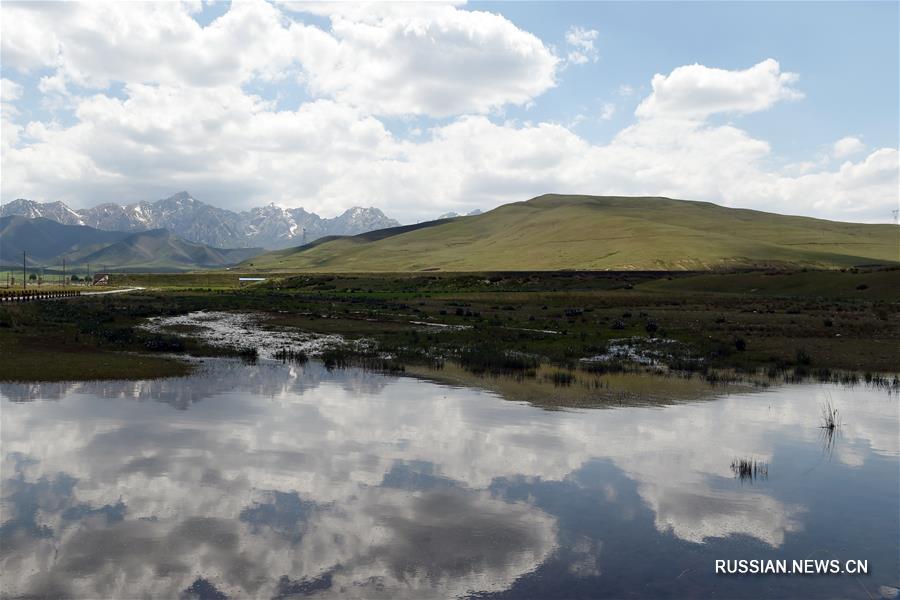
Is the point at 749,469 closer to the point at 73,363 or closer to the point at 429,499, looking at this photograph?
the point at 429,499

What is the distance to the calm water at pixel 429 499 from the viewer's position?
1083 cm

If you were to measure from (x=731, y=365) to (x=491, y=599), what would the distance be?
28.0 m

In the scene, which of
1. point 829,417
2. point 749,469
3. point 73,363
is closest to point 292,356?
point 73,363

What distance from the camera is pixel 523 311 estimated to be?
233ft

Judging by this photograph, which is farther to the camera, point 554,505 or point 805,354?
point 805,354

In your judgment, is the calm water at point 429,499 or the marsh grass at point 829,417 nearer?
the calm water at point 429,499

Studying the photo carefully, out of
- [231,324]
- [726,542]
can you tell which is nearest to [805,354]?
[726,542]

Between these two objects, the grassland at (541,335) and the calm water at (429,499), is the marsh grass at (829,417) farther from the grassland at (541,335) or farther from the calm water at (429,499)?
the grassland at (541,335)

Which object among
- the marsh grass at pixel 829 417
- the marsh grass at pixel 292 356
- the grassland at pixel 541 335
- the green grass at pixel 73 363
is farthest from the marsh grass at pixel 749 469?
the green grass at pixel 73 363

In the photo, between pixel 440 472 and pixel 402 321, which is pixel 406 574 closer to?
pixel 440 472

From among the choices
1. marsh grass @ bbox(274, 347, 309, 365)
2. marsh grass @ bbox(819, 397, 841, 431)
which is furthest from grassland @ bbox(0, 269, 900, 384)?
marsh grass @ bbox(819, 397, 841, 431)

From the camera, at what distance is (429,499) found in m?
14.4

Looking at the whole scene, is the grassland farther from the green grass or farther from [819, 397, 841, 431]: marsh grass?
[819, 397, 841, 431]: marsh grass

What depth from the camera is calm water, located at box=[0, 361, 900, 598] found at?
10828mm
